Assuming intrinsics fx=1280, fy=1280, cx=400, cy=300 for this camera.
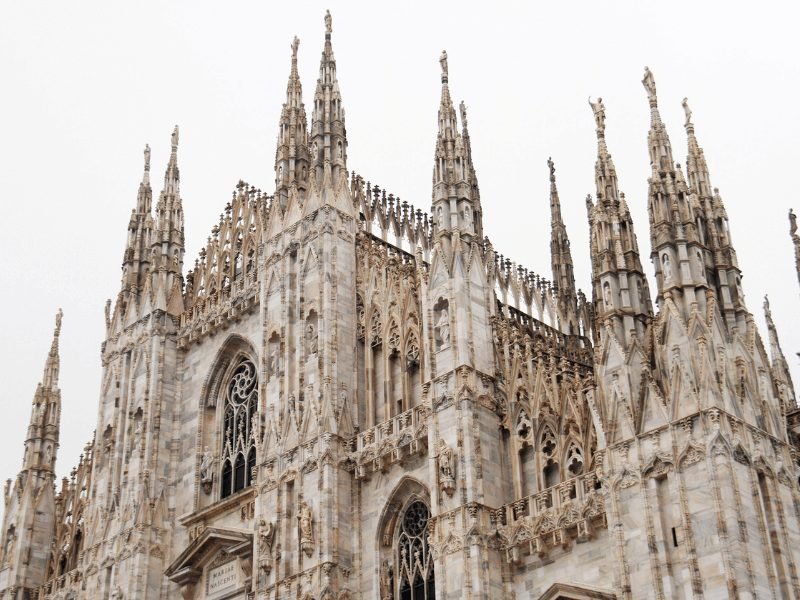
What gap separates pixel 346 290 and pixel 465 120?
577 cm

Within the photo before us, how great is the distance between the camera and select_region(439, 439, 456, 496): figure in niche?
2862 centimetres

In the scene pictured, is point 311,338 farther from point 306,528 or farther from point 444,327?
point 306,528

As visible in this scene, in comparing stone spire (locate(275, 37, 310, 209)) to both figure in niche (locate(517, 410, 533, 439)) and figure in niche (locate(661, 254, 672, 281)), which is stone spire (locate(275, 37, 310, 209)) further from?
figure in niche (locate(661, 254, 672, 281))

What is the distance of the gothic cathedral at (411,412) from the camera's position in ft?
80.9

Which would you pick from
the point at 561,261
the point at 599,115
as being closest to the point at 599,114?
the point at 599,115

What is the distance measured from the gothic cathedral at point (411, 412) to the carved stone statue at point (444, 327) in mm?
93

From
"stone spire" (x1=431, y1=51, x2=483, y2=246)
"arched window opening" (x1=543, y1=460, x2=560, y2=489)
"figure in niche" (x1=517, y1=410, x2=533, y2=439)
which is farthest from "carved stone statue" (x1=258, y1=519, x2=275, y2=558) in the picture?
"stone spire" (x1=431, y1=51, x2=483, y2=246)

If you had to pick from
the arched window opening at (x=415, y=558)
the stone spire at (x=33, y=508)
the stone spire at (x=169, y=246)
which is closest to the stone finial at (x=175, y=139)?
the stone spire at (x=169, y=246)

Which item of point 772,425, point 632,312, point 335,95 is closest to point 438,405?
point 632,312

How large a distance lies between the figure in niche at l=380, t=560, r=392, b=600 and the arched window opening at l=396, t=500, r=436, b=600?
0.81 feet

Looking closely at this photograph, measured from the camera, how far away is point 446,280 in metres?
31.3

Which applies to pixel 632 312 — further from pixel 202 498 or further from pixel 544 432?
pixel 202 498

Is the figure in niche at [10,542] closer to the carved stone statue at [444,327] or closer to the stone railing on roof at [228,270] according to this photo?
the stone railing on roof at [228,270]

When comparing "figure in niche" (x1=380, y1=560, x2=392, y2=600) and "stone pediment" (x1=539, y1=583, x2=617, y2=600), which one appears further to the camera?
"figure in niche" (x1=380, y1=560, x2=392, y2=600)
